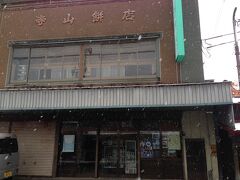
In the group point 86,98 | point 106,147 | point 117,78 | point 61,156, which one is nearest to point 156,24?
point 117,78

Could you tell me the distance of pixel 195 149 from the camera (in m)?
15.0

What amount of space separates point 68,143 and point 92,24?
638 cm

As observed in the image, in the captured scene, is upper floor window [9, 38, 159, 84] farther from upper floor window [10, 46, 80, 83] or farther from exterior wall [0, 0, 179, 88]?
exterior wall [0, 0, 179, 88]

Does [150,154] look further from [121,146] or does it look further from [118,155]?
[118,155]

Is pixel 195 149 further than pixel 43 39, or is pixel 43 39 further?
pixel 43 39

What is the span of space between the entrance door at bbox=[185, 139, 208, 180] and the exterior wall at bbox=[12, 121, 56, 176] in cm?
678

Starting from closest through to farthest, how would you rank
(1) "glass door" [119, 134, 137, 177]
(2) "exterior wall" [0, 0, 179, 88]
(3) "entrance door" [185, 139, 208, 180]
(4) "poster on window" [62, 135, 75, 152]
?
(3) "entrance door" [185, 139, 208, 180], (1) "glass door" [119, 134, 137, 177], (2) "exterior wall" [0, 0, 179, 88], (4) "poster on window" [62, 135, 75, 152]

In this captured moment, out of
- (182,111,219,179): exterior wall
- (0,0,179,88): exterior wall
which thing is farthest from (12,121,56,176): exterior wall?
(182,111,219,179): exterior wall

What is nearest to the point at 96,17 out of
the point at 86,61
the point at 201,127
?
the point at 86,61

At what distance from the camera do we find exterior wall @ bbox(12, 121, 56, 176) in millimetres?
16156

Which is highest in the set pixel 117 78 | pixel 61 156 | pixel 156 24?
pixel 156 24

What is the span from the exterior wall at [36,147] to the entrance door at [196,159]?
22.2 ft

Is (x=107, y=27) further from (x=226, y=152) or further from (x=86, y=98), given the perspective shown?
(x=226, y=152)

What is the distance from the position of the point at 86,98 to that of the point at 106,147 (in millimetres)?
3573
